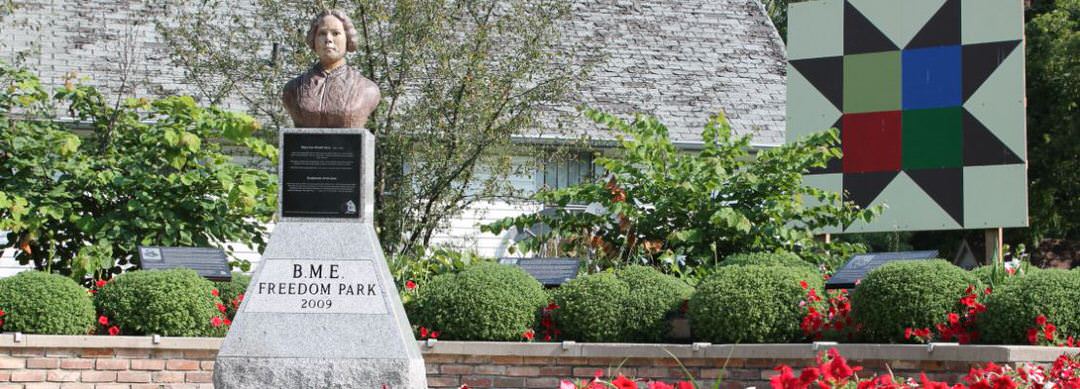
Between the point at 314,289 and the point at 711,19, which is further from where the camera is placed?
the point at 711,19

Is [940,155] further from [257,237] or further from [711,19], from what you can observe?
[711,19]

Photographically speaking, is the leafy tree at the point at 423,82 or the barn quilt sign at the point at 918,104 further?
the leafy tree at the point at 423,82

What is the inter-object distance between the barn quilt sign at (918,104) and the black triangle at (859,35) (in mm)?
10

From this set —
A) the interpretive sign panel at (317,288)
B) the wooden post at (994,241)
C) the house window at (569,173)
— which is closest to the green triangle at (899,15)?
the wooden post at (994,241)

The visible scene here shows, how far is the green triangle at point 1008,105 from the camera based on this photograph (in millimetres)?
10828

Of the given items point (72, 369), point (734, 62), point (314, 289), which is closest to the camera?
point (314, 289)

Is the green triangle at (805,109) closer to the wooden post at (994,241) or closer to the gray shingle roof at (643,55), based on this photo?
the wooden post at (994,241)

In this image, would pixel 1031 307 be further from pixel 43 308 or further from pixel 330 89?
pixel 43 308

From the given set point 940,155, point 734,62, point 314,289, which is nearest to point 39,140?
point 314,289

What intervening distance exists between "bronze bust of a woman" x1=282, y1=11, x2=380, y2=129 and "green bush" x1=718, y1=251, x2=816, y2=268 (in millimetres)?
3341

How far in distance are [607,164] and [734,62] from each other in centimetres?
755

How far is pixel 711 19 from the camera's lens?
1927 cm

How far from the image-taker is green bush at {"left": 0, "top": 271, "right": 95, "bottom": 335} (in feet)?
29.2

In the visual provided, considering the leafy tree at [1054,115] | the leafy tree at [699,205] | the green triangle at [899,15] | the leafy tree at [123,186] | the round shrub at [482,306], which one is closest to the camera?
the round shrub at [482,306]
